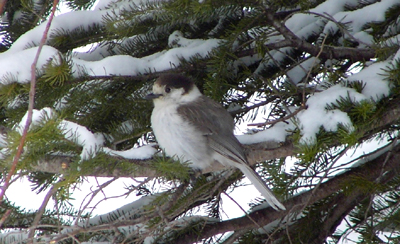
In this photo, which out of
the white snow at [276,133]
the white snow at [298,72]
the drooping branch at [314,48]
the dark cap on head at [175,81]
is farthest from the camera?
the white snow at [298,72]

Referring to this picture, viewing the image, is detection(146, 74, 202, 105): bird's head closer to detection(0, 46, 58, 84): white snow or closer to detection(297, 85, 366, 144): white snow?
detection(0, 46, 58, 84): white snow

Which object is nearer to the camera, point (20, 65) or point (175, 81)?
point (20, 65)

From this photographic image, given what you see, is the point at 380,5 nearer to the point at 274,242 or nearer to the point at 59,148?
the point at 274,242

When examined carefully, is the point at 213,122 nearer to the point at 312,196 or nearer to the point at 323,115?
the point at 312,196

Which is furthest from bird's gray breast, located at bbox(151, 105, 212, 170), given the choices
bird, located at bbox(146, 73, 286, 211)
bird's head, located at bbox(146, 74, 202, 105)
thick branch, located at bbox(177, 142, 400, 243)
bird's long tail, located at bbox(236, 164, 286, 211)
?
thick branch, located at bbox(177, 142, 400, 243)

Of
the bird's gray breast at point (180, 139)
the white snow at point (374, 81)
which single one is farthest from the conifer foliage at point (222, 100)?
the bird's gray breast at point (180, 139)

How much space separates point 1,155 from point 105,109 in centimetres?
103

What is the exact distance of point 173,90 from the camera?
333 cm

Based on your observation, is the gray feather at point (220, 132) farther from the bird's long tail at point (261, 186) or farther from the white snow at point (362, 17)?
the white snow at point (362, 17)

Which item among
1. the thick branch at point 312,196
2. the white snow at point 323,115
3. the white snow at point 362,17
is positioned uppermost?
the white snow at point 362,17

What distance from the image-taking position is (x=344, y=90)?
247 cm

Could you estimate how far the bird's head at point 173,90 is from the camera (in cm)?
320

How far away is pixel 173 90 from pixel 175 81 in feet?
0.33

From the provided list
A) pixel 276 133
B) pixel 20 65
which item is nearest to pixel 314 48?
pixel 276 133
